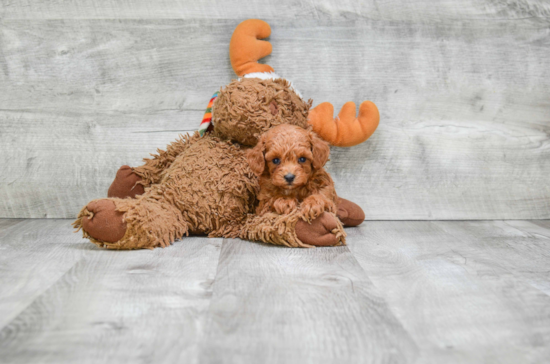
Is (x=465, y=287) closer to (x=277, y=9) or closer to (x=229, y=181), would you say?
(x=229, y=181)

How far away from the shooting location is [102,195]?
4.27ft

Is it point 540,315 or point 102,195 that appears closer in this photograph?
point 540,315

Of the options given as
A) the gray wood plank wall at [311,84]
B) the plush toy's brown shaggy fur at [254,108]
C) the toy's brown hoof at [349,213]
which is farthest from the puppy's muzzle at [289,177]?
the gray wood plank wall at [311,84]

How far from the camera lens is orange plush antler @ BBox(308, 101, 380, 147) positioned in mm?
1134

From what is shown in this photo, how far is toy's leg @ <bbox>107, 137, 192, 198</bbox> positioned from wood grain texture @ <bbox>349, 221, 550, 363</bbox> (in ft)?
1.73

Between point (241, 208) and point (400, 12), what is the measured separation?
0.75 meters

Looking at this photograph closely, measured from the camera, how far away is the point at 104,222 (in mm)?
879

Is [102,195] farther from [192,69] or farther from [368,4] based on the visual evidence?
[368,4]

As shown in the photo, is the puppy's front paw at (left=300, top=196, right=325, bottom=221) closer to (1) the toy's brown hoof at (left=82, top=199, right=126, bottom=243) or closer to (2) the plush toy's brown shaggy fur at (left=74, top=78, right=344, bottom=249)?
(2) the plush toy's brown shaggy fur at (left=74, top=78, right=344, bottom=249)

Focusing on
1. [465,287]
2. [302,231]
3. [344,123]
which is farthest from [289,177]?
[465,287]

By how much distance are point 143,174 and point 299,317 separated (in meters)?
0.71

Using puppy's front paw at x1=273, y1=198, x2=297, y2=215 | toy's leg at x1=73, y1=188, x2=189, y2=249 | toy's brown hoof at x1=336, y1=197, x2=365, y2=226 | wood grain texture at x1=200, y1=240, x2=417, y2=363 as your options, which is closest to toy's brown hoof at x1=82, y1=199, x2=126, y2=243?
toy's leg at x1=73, y1=188, x2=189, y2=249

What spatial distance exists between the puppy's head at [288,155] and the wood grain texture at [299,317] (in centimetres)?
19

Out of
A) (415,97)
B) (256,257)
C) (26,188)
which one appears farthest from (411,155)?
(26,188)
